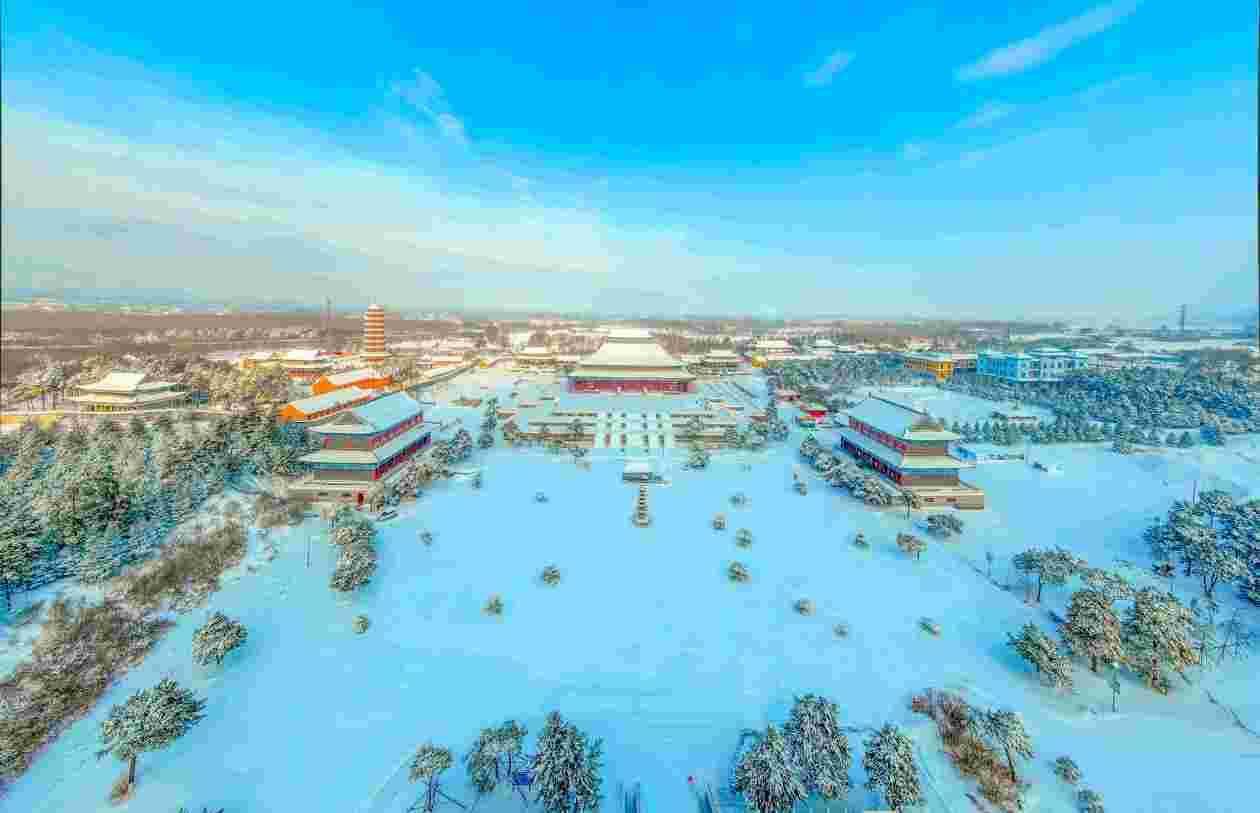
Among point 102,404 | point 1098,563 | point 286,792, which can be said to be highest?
point 102,404

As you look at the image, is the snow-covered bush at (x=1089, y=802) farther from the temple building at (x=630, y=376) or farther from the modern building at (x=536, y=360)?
the modern building at (x=536, y=360)

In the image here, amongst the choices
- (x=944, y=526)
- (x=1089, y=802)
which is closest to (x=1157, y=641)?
(x=1089, y=802)

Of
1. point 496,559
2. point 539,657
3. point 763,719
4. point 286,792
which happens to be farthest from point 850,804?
point 496,559

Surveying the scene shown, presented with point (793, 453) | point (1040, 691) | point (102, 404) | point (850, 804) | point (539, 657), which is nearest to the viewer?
point (850, 804)

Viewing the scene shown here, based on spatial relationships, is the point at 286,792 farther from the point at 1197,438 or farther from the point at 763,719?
the point at 1197,438

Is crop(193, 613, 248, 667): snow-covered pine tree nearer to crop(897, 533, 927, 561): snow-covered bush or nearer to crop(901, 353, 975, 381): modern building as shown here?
crop(897, 533, 927, 561): snow-covered bush

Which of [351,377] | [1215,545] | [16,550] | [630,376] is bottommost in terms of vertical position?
[16,550]

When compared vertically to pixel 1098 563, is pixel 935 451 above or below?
above

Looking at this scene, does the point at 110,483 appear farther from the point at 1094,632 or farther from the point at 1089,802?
the point at 1094,632
